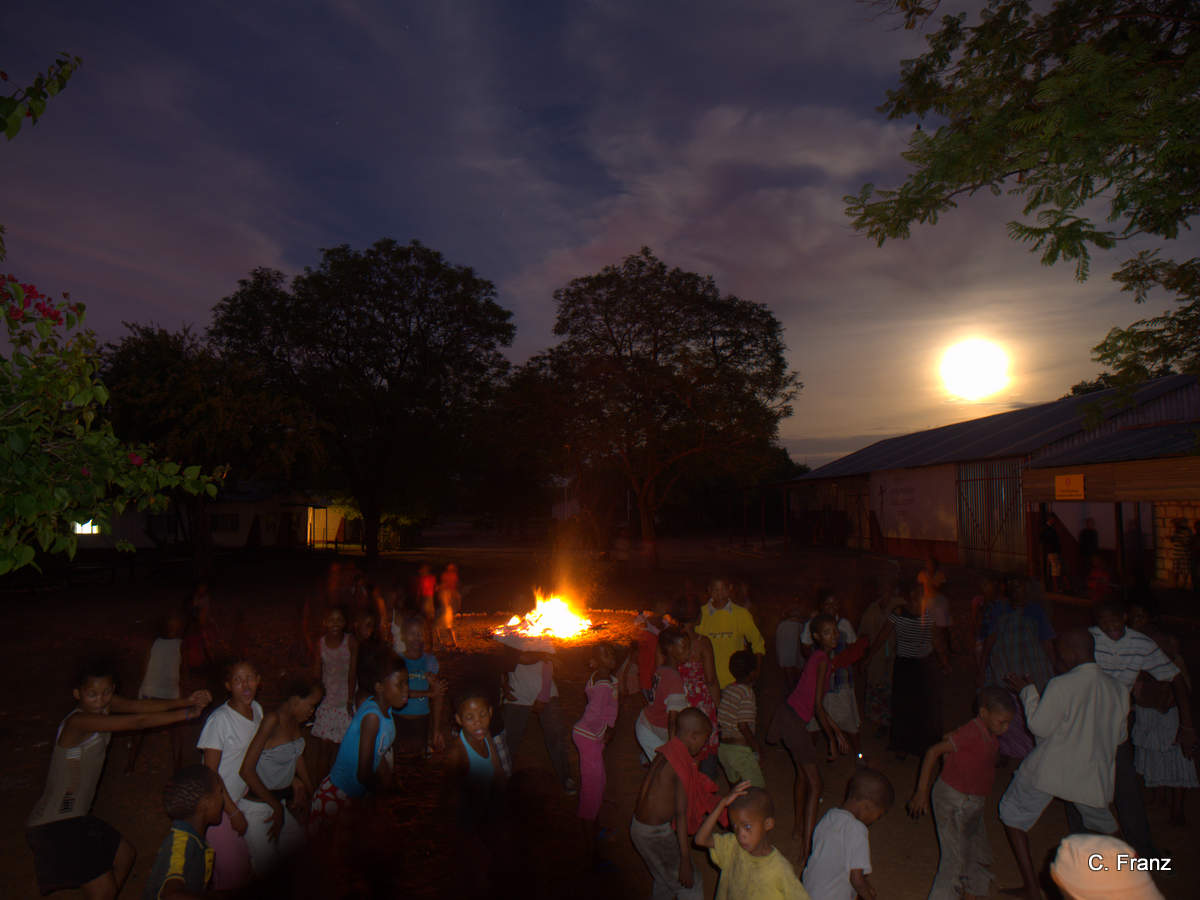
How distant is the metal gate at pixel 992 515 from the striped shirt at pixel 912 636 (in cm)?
1758

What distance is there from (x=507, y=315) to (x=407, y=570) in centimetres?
1089

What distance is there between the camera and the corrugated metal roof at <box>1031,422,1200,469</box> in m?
15.9

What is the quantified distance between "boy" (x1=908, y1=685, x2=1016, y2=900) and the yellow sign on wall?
13518 mm

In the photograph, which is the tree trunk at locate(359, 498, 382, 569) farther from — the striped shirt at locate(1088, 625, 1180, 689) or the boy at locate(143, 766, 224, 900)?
the striped shirt at locate(1088, 625, 1180, 689)

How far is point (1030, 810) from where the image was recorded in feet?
15.2

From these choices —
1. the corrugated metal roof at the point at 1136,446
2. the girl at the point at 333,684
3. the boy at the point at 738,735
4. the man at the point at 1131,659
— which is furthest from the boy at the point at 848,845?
the corrugated metal roof at the point at 1136,446

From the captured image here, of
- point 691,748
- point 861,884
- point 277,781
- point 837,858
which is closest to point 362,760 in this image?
point 277,781

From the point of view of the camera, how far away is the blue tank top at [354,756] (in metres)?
4.71

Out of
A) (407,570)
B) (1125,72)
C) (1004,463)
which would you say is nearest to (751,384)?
(1004,463)

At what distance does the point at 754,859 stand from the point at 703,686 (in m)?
2.30

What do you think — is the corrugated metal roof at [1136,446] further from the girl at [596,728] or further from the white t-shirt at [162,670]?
the white t-shirt at [162,670]

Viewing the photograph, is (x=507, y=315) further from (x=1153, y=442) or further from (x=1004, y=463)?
(x=1153, y=442)

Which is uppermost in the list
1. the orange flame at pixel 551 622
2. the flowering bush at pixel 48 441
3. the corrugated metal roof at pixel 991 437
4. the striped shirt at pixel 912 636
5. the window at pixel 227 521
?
the corrugated metal roof at pixel 991 437

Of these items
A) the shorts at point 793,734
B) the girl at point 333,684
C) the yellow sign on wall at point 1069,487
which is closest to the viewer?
the shorts at point 793,734
